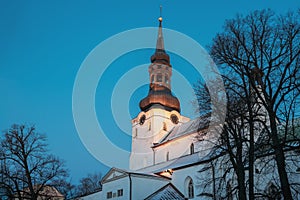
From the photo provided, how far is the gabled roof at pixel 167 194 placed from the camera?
3005 centimetres

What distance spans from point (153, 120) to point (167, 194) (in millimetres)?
15943

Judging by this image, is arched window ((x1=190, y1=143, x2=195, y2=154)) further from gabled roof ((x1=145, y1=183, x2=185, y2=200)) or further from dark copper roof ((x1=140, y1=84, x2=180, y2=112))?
dark copper roof ((x1=140, y1=84, x2=180, y2=112))

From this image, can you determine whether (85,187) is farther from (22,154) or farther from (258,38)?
(258,38)

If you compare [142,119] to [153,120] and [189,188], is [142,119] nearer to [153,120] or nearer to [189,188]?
[153,120]

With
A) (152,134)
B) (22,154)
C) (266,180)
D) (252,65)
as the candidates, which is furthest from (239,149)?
(152,134)

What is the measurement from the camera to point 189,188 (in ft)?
105

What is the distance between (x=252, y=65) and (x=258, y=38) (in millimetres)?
1284

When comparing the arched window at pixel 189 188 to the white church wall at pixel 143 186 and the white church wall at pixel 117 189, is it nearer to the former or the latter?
the white church wall at pixel 143 186

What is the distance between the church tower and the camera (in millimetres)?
45250

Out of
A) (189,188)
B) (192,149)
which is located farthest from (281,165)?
(192,149)

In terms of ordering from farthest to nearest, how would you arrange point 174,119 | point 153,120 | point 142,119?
point 142,119
point 174,119
point 153,120

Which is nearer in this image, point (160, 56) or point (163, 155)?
point (163, 155)

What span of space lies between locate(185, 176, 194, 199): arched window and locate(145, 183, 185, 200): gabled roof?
27.5 inches

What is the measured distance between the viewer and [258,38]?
16172 millimetres
